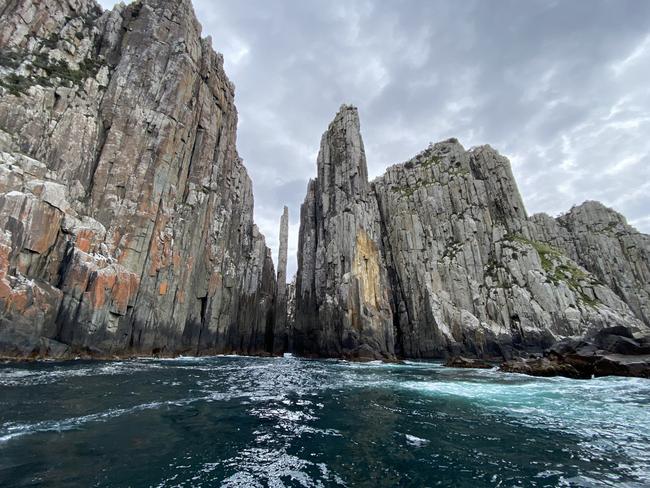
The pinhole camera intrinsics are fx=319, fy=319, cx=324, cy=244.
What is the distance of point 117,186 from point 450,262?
224 ft

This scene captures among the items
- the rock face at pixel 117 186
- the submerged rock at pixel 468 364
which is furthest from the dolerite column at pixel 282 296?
the submerged rock at pixel 468 364

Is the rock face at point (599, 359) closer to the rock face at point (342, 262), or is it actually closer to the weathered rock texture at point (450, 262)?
the weathered rock texture at point (450, 262)

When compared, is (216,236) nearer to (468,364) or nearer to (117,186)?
(117,186)

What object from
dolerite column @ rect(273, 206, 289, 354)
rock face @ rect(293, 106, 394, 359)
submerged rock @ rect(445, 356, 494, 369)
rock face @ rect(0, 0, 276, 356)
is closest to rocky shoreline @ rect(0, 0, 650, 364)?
rock face @ rect(0, 0, 276, 356)

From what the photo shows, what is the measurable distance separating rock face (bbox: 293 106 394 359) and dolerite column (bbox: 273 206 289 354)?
5.23 m

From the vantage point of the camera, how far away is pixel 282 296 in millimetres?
86250

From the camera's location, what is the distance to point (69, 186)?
38.8 meters

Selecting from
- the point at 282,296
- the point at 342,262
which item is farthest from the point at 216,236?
the point at 282,296

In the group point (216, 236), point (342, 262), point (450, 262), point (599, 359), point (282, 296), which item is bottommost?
point (599, 359)

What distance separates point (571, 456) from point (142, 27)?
2908 inches

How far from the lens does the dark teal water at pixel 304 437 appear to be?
7.98 meters

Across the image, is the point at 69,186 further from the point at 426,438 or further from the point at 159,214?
the point at 426,438

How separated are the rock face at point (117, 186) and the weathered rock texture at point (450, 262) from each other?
72.7 feet

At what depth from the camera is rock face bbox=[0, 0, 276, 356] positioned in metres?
31.3
